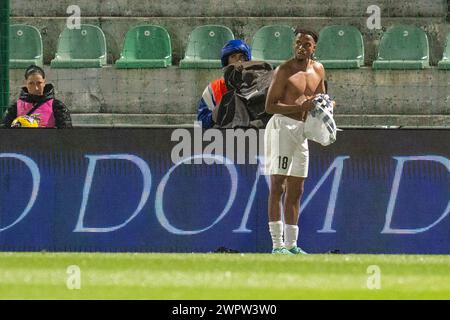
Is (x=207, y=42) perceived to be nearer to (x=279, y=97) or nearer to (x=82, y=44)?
(x=82, y=44)

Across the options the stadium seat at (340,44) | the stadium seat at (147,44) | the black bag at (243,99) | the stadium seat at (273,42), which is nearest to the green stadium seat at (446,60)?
the stadium seat at (340,44)

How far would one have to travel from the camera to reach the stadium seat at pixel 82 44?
1526 centimetres

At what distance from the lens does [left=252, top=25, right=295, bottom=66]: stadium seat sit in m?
15.2

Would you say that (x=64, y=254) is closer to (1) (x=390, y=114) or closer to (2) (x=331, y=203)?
(2) (x=331, y=203)

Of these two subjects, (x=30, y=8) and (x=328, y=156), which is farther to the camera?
(x=30, y=8)

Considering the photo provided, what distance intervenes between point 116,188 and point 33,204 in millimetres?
629

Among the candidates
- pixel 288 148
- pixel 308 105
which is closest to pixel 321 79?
pixel 308 105

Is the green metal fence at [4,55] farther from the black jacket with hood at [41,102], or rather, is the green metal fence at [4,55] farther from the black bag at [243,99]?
the black bag at [243,99]

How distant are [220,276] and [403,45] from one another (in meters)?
7.78

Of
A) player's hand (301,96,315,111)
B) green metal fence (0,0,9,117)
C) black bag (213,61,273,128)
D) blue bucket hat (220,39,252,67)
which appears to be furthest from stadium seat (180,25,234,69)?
player's hand (301,96,315,111)

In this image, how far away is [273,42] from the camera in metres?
15.2

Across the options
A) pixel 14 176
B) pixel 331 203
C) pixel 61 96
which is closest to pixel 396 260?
pixel 331 203

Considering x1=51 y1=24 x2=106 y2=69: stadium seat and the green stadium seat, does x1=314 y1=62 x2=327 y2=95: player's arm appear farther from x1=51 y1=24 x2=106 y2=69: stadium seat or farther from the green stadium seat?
x1=51 y1=24 x2=106 y2=69: stadium seat

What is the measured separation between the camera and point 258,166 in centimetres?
945
